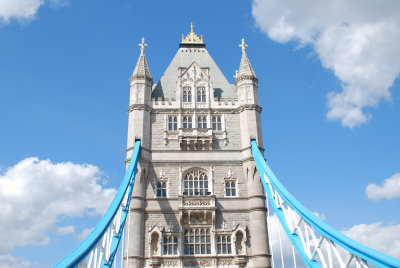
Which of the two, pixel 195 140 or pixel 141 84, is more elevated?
pixel 141 84

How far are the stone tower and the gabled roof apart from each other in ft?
0.25

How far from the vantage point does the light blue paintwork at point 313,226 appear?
11492 millimetres

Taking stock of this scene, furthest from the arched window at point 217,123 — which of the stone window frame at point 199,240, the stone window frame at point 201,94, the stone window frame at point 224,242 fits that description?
the stone window frame at point 224,242

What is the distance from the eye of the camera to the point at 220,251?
23422 mm

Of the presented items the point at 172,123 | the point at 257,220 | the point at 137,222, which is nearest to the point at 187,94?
the point at 172,123

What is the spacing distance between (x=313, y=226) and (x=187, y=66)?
60.6 ft

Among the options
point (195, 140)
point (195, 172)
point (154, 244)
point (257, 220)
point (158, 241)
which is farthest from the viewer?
point (195, 140)

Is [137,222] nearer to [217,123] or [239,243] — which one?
[239,243]

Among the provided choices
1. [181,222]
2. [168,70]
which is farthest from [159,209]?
[168,70]

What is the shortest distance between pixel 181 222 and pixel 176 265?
248 cm

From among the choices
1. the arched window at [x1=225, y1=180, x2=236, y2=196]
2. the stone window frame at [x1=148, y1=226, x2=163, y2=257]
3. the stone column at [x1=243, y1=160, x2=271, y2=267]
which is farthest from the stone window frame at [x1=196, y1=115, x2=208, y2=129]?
the stone window frame at [x1=148, y1=226, x2=163, y2=257]

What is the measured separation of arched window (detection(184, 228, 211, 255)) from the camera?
2344cm

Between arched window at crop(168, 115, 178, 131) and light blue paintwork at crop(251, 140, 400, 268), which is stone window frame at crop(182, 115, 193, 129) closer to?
arched window at crop(168, 115, 178, 131)

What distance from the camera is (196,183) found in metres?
25.4
